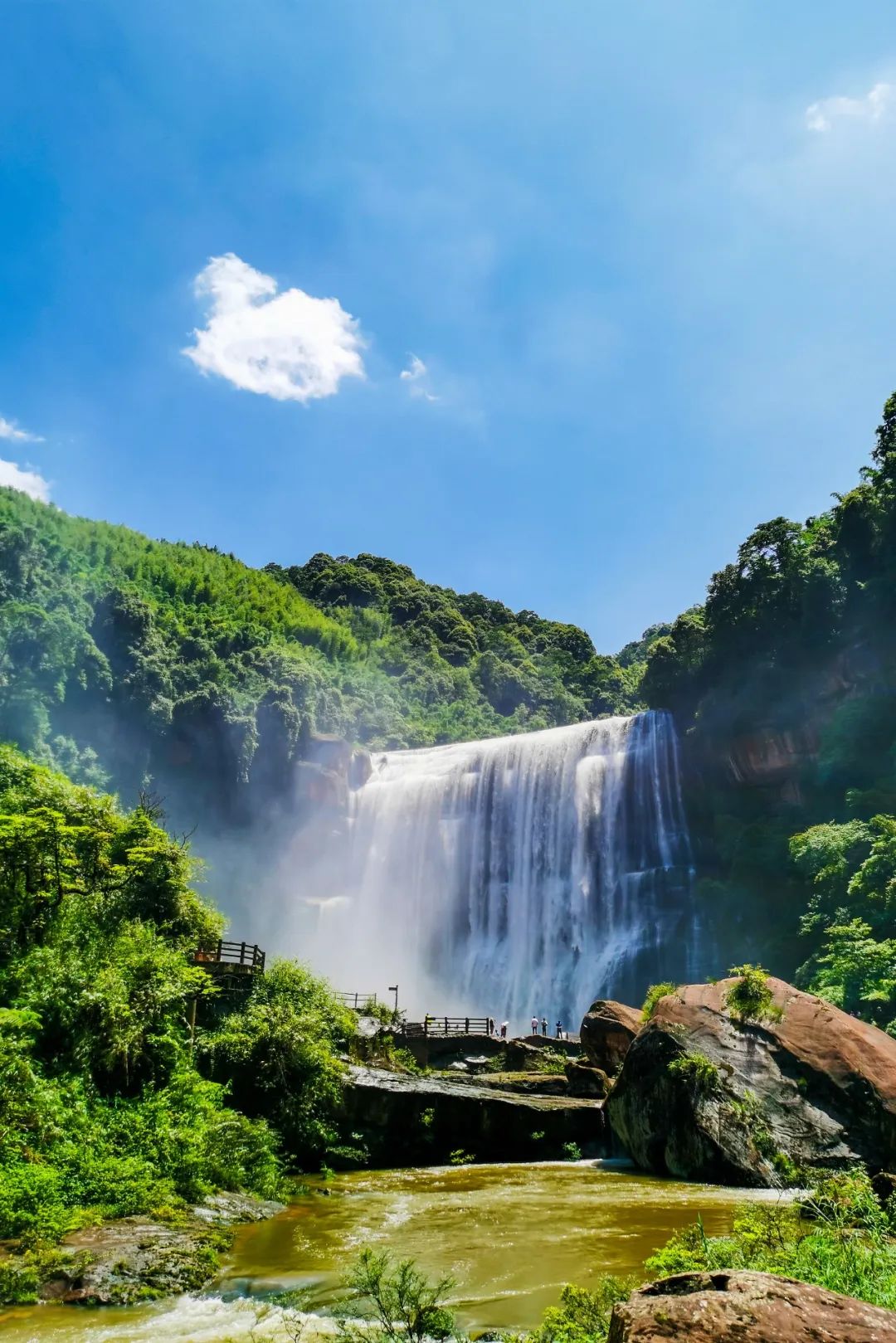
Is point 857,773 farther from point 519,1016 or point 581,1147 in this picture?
point 581,1147

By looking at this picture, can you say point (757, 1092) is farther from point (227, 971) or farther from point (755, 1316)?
point (755, 1316)

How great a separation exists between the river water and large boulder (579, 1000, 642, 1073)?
27.7ft

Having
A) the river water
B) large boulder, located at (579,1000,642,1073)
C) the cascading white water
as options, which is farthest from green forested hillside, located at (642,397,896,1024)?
the river water

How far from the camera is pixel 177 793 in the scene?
53344 mm

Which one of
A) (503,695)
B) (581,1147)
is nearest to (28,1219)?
Result: (581,1147)

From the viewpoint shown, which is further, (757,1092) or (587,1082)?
(587,1082)

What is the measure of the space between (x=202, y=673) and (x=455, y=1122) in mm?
43306

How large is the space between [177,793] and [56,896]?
3948 cm

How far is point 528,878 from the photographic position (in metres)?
44.6

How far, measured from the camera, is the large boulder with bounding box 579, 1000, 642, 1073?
2242 cm

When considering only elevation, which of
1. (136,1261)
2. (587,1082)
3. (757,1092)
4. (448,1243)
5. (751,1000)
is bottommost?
(587,1082)

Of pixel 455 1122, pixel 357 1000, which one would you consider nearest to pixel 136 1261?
pixel 455 1122

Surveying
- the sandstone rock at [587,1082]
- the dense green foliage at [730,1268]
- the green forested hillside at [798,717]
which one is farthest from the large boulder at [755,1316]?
the green forested hillside at [798,717]

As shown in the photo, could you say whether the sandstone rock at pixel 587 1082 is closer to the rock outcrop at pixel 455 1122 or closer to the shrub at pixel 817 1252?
the rock outcrop at pixel 455 1122
